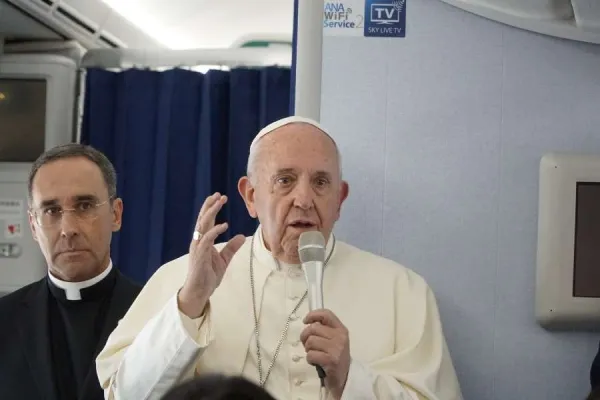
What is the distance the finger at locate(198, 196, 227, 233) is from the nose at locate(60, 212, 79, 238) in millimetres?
684

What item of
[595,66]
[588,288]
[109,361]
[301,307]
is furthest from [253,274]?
[595,66]

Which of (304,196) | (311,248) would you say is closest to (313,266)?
(311,248)

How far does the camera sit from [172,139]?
159 inches

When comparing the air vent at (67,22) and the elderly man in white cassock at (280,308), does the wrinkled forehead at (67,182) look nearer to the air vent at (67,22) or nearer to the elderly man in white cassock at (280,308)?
the elderly man in white cassock at (280,308)

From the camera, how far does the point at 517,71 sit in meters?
2.47

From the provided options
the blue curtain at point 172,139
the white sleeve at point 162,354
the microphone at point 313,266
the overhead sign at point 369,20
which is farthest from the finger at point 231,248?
the blue curtain at point 172,139

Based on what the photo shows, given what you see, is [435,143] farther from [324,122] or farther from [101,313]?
Result: [101,313]

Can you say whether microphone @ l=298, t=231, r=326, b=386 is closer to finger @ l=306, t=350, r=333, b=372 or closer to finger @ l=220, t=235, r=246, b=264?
finger @ l=306, t=350, r=333, b=372

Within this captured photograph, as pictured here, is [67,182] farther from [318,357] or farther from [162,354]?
[318,357]

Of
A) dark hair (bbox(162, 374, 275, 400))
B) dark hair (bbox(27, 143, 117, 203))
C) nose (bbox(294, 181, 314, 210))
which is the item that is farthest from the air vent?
dark hair (bbox(162, 374, 275, 400))

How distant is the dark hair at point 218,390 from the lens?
2.62 ft

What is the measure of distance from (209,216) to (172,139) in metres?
2.33

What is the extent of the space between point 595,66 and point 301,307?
123 centimetres

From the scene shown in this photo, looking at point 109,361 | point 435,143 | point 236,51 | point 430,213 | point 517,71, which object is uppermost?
point 236,51
